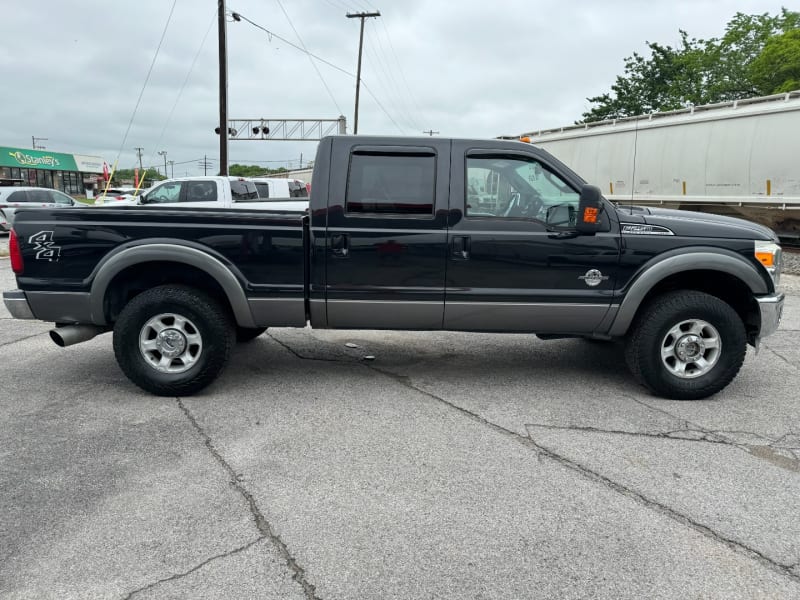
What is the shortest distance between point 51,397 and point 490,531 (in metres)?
3.58

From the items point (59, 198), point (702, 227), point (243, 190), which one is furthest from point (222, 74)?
point (702, 227)

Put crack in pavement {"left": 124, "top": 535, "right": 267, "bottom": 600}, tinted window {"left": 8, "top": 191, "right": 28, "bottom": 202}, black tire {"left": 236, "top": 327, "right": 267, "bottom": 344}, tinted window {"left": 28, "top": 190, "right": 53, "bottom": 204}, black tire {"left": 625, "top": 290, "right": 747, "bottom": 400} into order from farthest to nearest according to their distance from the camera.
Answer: tinted window {"left": 28, "top": 190, "right": 53, "bottom": 204}
tinted window {"left": 8, "top": 191, "right": 28, "bottom": 202}
black tire {"left": 236, "top": 327, "right": 267, "bottom": 344}
black tire {"left": 625, "top": 290, "right": 747, "bottom": 400}
crack in pavement {"left": 124, "top": 535, "right": 267, "bottom": 600}

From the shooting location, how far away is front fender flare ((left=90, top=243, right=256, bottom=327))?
4402mm

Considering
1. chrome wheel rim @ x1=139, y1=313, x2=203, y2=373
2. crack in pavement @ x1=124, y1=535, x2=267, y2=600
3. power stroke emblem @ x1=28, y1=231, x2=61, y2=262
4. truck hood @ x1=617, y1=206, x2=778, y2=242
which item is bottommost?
crack in pavement @ x1=124, y1=535, x2=267, y2=600

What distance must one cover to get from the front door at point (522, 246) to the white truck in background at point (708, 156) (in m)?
8.62

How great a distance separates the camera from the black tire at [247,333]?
588 centimetres

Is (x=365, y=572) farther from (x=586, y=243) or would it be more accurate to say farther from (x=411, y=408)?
(x=586, y=243)

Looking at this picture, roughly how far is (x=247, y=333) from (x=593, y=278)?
10.9 ft

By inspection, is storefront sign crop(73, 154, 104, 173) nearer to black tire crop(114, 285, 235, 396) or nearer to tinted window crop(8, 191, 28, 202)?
tinted window crop(8, 191, 28, 202)

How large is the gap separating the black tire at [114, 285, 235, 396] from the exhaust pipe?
1.13 ft

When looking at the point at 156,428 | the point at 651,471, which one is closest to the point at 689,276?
the point at 651,471

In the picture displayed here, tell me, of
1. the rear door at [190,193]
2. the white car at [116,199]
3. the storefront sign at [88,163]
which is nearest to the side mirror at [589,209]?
the white car at [116,199]

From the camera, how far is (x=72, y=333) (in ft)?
15.1

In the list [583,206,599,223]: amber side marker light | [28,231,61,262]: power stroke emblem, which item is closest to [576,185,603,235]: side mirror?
[583,206,599,223]: amber side marker light
